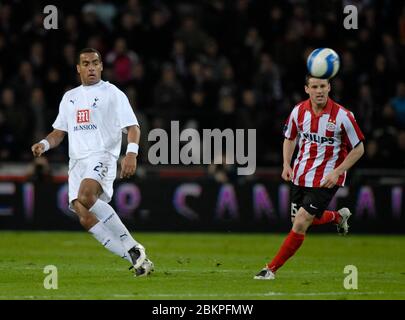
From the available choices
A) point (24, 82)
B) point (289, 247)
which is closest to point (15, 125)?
point (24, 82)

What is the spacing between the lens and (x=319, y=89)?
37.9 ft

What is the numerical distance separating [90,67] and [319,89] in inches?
97.8

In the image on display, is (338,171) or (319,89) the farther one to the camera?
(319,89)

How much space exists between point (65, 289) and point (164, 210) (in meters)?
9.19

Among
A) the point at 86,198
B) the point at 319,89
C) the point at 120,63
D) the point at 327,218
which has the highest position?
the point at 120,63

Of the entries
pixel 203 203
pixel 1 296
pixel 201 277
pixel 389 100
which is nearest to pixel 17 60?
pixel 203 203

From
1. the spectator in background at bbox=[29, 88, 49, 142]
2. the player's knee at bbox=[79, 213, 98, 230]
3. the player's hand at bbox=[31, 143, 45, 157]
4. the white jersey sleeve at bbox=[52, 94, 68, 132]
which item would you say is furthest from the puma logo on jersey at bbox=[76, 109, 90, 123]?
the spectator in background at bbox=[29, 88, 49, 142]

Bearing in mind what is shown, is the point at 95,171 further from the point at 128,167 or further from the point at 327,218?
the point at 327,218

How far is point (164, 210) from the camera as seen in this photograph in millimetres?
19484

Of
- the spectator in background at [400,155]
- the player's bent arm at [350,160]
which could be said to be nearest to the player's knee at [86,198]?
the player's bent arm at [350,160]

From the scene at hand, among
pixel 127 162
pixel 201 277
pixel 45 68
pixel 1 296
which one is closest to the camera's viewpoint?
pixel 1 296

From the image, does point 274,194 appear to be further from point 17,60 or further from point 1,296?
point 1,296

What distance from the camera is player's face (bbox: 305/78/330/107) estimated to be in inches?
454

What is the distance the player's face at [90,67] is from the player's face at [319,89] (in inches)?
90.7
